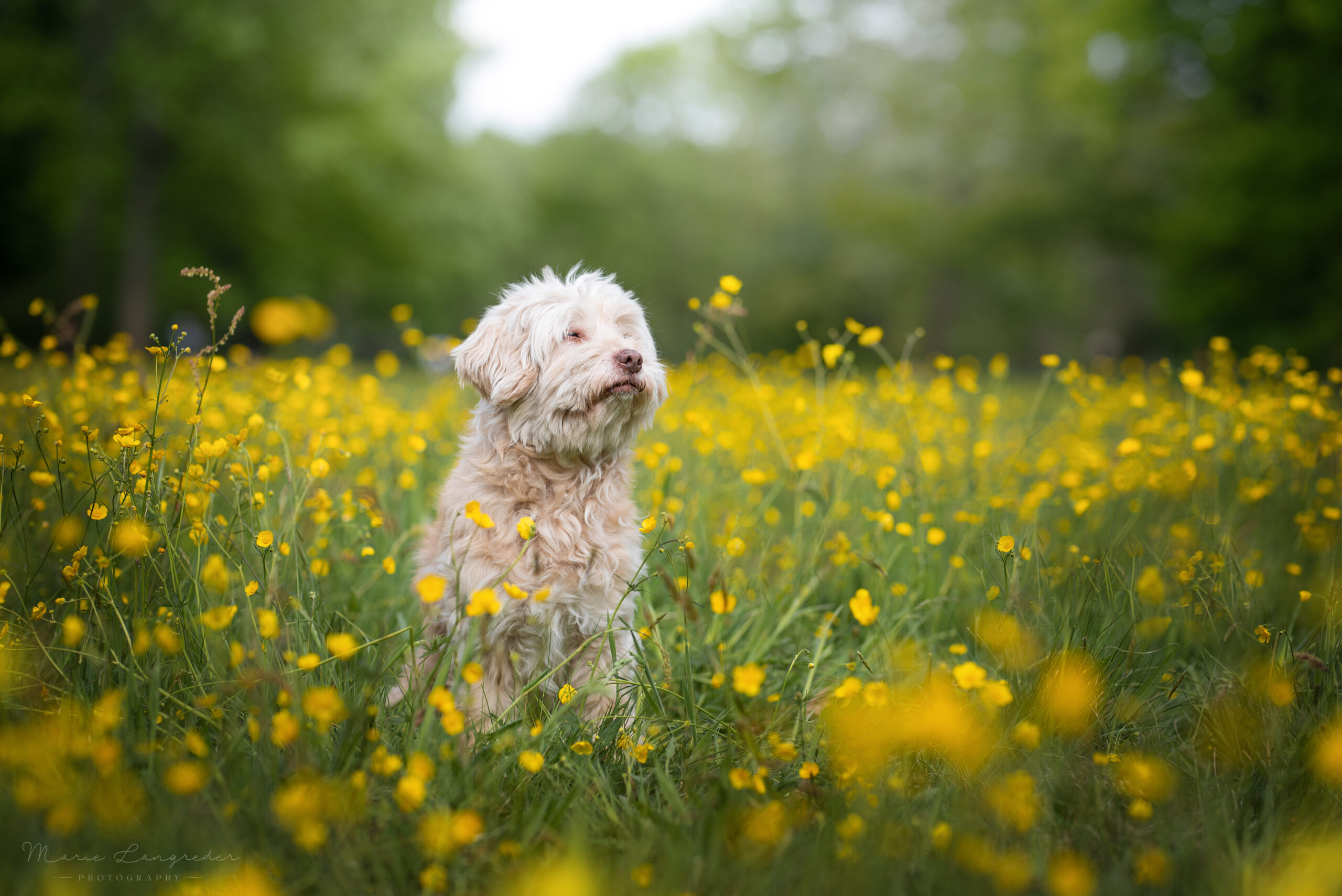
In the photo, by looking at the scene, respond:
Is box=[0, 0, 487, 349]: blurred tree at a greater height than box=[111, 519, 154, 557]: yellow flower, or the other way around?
box=[0, 0, 487, 349]: blurred tree

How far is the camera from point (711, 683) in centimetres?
233

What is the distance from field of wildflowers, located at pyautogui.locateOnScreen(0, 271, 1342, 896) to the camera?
158 centimetres

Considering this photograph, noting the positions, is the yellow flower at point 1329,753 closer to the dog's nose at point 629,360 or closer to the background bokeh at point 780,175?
the dog's nose at point 629,360

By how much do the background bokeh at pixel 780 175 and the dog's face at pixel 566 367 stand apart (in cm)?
396

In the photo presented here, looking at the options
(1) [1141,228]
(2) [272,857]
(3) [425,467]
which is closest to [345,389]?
(3) [425,467]

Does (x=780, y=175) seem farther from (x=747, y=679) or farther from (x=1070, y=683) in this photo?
(x=747, y=679)

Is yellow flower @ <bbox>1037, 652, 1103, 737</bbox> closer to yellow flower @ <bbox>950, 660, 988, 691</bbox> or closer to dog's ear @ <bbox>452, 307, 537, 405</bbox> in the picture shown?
yellow flower @ <bbox>950, 660, 988, 691</bbox>

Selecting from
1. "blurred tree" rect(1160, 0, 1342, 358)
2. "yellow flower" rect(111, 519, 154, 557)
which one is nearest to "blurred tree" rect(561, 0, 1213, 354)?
"blurred tree" rect(1160, 0, 1342, 358)

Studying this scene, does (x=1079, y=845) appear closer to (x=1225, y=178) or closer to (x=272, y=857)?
(x=272, y=857)

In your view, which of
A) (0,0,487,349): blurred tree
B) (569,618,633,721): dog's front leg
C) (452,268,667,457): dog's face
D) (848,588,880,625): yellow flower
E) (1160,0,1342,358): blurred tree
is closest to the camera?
(848,588,880,625): yellow flower

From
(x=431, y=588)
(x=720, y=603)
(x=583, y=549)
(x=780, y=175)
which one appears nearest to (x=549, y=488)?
(x=583, y=549)

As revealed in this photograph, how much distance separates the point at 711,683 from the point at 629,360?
118 cm

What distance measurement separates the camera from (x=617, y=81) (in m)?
31.0

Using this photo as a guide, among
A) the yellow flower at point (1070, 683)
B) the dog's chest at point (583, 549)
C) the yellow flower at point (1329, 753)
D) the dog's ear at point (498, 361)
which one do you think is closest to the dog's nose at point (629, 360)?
the dog's ear at point (498, 361)
